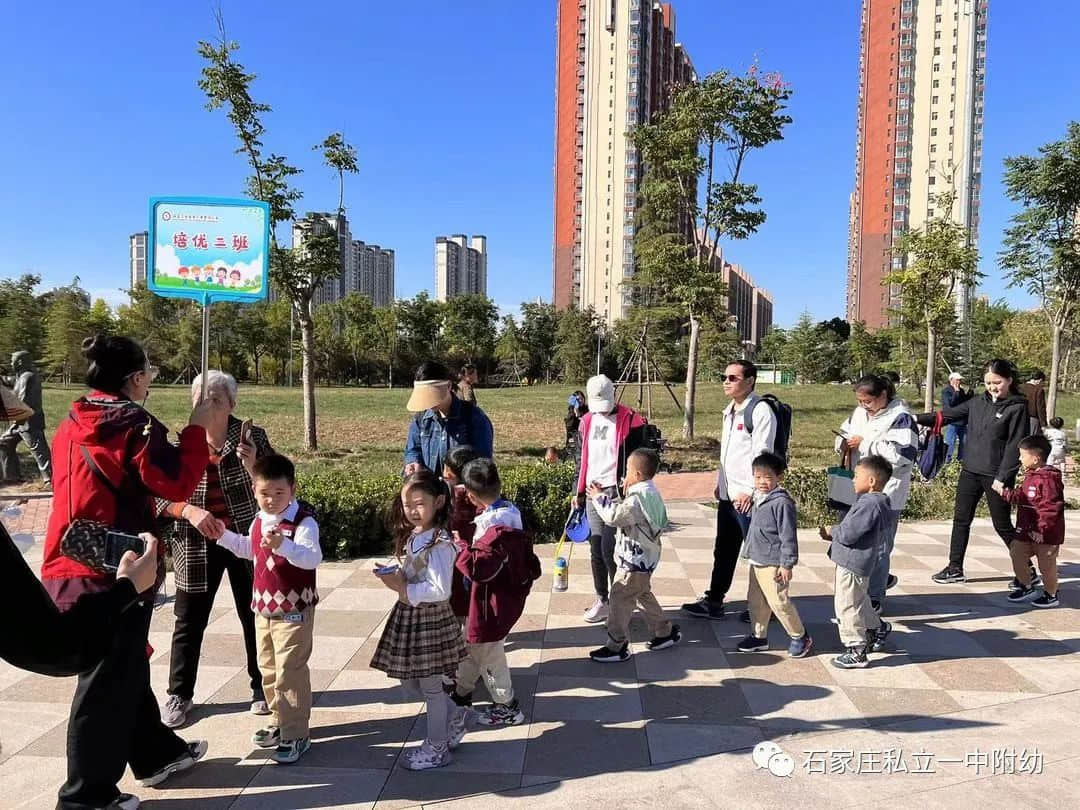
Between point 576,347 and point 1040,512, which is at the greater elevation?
point 576,347

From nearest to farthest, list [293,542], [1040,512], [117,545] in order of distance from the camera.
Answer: [117,545], [293,542], [1040,512]

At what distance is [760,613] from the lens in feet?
14.0

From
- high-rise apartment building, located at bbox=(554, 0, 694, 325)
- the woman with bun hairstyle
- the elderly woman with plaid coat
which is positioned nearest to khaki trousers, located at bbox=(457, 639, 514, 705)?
the elderly woman with plaid coat

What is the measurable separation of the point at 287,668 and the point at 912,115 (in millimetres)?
86457

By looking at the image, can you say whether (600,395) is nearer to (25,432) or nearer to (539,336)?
(25,432)

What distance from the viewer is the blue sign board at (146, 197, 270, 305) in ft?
11.4

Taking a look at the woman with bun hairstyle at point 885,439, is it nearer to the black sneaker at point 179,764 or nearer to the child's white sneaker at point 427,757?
the child's white sneaker at point 427,757

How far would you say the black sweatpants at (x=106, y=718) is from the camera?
239cm

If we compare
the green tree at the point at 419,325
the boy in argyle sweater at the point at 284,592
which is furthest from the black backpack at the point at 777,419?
the green tree at the point at 419,325

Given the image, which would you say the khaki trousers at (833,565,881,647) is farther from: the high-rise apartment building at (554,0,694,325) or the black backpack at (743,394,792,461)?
the high-rise apartment building at (554,0,694,325)

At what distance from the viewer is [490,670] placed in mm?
3352

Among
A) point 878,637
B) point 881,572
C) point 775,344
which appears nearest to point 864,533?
point 881,572

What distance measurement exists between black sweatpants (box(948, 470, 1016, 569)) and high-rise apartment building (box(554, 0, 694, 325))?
228 feet

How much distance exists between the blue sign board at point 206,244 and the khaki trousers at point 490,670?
6.58ft
